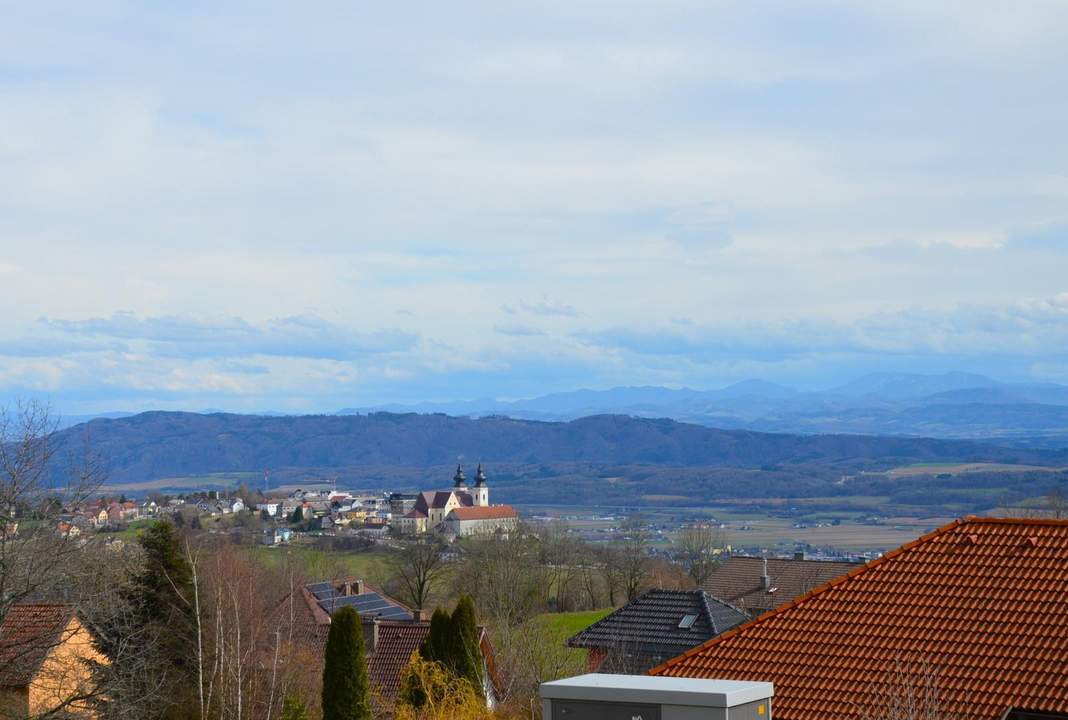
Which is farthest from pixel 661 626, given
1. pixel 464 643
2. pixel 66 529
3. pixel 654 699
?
pixel 654 699

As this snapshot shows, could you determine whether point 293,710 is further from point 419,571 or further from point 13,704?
point 419,571

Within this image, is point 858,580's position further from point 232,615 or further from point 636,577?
point 636,577

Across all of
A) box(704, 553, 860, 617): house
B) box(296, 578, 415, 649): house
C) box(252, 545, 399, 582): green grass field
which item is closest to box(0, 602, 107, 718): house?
box(296, 578, 415, 649): house

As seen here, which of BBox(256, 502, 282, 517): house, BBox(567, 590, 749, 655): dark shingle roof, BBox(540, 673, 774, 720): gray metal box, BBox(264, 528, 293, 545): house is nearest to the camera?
BBox(540, 673, 774, 720): gray metal box

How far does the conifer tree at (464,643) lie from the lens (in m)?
36.1

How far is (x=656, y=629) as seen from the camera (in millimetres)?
46688

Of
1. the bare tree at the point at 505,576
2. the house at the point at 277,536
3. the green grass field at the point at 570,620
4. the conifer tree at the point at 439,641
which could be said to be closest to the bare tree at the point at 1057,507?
the green grass field at the point at 570,620

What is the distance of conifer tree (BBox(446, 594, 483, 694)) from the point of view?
36.1m

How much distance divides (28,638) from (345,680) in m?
7.89

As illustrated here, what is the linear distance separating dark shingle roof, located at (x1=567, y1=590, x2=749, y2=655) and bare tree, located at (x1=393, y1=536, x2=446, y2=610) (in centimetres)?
4092

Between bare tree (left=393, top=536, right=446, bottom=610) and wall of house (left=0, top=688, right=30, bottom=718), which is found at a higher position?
wall of house (left=0, top=688, right=30, bottom=718)

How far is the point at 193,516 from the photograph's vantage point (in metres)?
128

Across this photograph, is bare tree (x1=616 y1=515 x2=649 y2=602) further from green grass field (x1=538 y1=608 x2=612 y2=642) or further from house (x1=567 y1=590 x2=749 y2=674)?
house (x1=567 y1=590 x2=749 y2=674)

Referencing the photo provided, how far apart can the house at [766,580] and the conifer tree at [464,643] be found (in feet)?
82.4
